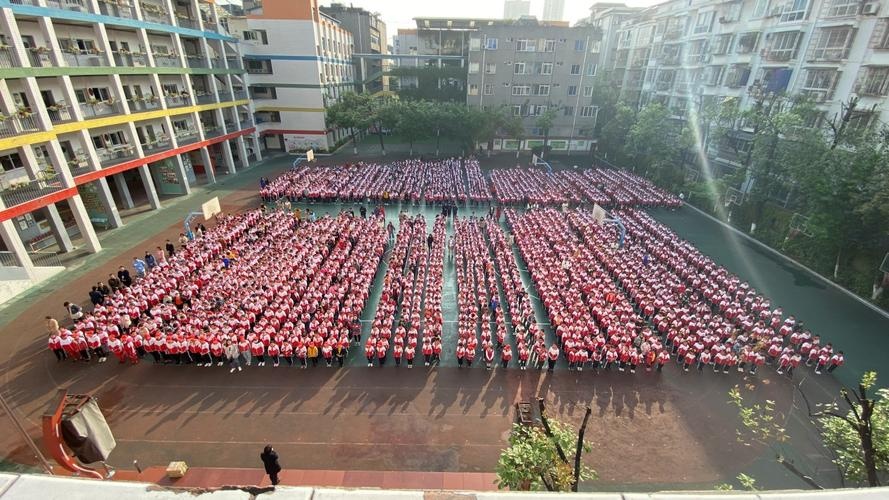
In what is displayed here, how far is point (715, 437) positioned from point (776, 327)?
773 cm

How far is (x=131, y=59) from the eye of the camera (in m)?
26.8

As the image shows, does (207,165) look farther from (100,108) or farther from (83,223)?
(83,223)

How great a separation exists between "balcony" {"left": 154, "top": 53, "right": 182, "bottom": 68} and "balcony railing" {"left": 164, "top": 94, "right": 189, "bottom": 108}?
6.87 feet

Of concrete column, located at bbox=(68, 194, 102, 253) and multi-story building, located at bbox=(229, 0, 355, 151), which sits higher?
multi-story building, located at bbox=(229, 0, 355, 151)

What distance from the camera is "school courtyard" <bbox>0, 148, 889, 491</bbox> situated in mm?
11016

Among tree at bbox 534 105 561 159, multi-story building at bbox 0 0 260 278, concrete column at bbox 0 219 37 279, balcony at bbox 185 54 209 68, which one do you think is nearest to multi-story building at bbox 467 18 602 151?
tree at bbox 534 105 561 159

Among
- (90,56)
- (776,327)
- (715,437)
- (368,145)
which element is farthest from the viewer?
(368,145)

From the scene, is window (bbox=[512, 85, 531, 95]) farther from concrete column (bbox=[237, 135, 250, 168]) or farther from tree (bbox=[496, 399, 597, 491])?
tree (bbox=[496, 399, 597, 491])

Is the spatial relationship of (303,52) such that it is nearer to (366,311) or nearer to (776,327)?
(366,311)

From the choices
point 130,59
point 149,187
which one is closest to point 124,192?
point 149,187

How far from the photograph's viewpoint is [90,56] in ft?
78.5

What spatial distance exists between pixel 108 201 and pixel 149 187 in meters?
3.81

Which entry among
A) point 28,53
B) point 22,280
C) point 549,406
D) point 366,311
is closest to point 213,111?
point 28,53

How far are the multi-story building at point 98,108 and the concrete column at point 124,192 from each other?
0.24ft
